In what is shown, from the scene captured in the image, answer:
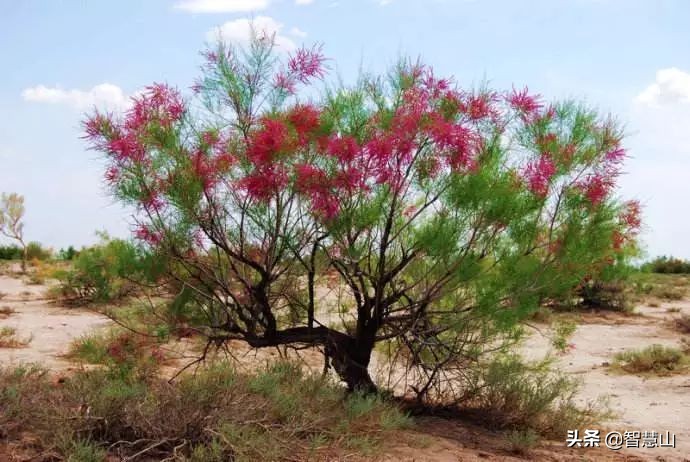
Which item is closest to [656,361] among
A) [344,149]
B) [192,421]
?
[344,149]

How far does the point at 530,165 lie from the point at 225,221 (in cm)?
297

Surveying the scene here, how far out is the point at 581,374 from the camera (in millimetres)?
13500

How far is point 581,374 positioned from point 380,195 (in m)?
7.27

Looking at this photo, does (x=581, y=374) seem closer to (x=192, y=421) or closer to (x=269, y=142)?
(x=269, y=142)

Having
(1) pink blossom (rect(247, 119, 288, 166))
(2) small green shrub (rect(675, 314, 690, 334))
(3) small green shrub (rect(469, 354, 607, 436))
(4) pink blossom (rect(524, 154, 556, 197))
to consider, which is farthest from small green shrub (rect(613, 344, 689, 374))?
(1) pink blossom (rect(247, 119, 288, 166))

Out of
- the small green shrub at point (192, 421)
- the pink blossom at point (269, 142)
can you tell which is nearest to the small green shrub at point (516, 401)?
the small green shrub at point (192, 421)

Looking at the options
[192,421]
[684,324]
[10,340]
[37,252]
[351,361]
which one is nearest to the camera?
[192,421]

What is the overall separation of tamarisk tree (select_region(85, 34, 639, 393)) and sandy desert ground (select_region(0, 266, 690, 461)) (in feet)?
3.85

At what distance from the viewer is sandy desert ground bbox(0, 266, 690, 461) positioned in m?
7.61

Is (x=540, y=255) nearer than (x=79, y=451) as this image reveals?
No

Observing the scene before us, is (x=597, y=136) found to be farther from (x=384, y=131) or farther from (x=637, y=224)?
(x=384, y=131)

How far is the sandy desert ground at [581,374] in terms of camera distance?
300 inches

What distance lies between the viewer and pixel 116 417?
20.2 feet

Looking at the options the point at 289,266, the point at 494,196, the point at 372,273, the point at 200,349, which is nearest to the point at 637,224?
the point at 494,196
